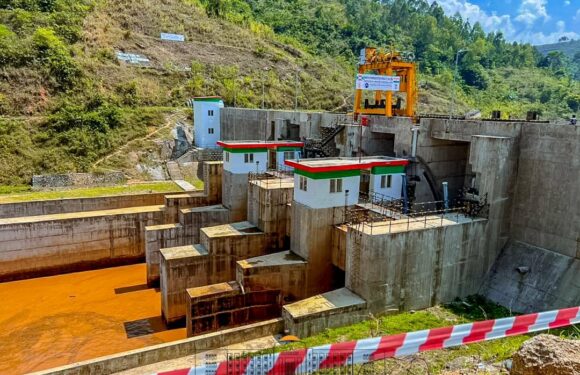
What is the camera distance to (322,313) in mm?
12438

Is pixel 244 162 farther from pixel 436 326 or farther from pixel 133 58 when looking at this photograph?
pixel 133 58

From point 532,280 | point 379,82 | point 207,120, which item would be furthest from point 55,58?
point 532,280

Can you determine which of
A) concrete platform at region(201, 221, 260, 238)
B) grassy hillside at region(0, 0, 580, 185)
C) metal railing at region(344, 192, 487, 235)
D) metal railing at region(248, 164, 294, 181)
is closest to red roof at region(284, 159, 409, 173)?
metal railing at region(344, 192, 487, 235)

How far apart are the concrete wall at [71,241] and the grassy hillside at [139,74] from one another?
846cm

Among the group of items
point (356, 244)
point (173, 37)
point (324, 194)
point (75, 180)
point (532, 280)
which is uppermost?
point (173, 37)

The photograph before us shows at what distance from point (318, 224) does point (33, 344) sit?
38.6 ft

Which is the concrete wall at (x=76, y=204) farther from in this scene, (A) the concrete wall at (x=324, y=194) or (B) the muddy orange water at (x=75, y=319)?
(A) the concrete wall at (x=324, y=194)

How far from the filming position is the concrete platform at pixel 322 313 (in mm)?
12289

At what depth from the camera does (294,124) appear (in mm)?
27797

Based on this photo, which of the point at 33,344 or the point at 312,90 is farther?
the point at 312,90

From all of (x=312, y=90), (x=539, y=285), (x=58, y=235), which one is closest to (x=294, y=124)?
(x=58, y=235)

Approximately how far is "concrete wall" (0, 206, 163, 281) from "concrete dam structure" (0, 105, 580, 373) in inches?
3.6

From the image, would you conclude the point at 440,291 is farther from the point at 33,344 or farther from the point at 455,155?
the point at 33,344

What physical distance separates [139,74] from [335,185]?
3485cm
